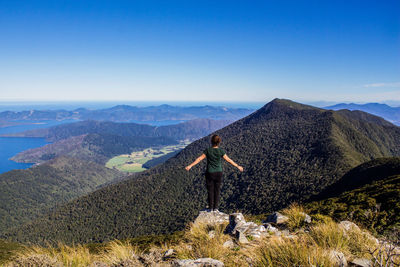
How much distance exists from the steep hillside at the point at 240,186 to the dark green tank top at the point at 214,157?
6177 cm

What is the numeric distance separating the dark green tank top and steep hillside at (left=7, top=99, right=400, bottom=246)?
203 ft

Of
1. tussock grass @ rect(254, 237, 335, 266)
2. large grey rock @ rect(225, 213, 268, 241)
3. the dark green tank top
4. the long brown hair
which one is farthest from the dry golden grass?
the long brown hair

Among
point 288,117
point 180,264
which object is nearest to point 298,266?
point 180,264

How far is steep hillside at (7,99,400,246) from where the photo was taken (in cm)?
7925

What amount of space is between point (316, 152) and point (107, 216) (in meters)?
107

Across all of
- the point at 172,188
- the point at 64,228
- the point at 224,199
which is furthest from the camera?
the point at 172,188

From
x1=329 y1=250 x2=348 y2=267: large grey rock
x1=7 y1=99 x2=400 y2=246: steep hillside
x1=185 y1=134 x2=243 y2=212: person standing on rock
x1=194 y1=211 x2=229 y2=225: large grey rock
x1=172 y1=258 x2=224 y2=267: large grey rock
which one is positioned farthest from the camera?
x1=7 y1=99 x2=400 y2=246: steep hillside

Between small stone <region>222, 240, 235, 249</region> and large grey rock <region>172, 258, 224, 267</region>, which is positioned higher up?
large grey rock <region>172, 258, 224, 267</region>

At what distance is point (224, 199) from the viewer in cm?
9606

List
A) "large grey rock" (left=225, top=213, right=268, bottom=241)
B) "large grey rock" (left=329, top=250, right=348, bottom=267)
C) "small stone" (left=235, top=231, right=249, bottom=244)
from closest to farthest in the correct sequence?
"large grey rock" (left=329, top=250, right=348, bottom=267) → "small stone" (left=235, top=231, right=249, bottom=244) → "large grey rock" (left=225, top=213, right=268, bottom=241)

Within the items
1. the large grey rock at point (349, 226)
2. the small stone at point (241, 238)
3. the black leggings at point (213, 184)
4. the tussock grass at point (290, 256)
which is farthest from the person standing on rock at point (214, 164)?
the tussock grass at point (290, 256)

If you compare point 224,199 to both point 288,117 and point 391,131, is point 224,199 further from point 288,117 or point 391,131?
point 391,131

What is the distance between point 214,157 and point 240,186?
94.8 meters

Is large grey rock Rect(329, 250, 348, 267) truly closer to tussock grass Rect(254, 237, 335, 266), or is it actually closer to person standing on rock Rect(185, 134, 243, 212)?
tussock grass Rect(254, 237, 335, 266)
